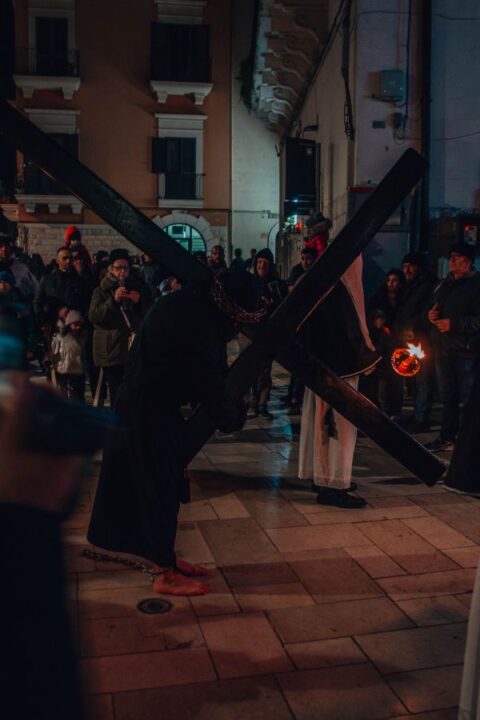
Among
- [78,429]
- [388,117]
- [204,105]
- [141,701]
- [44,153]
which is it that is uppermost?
[204,105]

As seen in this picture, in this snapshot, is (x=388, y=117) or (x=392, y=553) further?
(x=388, y=117)

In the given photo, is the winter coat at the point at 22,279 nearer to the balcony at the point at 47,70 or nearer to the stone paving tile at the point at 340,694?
the stone paving tile at the point at 340,694

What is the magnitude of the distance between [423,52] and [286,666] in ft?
37.3

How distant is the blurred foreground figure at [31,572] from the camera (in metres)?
1.53

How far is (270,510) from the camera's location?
5.69 meters

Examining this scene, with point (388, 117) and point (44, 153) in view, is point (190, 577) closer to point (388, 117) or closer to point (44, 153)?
point (44, 153)

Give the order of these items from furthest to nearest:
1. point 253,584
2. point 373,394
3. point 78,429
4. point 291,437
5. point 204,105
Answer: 1. point 204,105
2. point 373,394
3. point 291,437
4. point 253,584
5. point 78,429

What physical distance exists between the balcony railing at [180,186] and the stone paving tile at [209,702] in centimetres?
2438

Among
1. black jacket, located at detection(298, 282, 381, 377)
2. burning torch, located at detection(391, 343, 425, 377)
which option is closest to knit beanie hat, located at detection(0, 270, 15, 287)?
black jacket, located at detection(298, 282, 381, 377)

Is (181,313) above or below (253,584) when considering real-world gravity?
above

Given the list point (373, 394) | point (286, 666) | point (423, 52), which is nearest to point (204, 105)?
point (423, 52)

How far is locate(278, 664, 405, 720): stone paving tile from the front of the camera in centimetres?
310

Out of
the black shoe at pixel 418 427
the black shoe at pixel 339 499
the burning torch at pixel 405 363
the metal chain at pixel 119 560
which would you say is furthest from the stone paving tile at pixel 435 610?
the black shoe at pixel 418 427

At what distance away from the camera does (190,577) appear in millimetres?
4438
